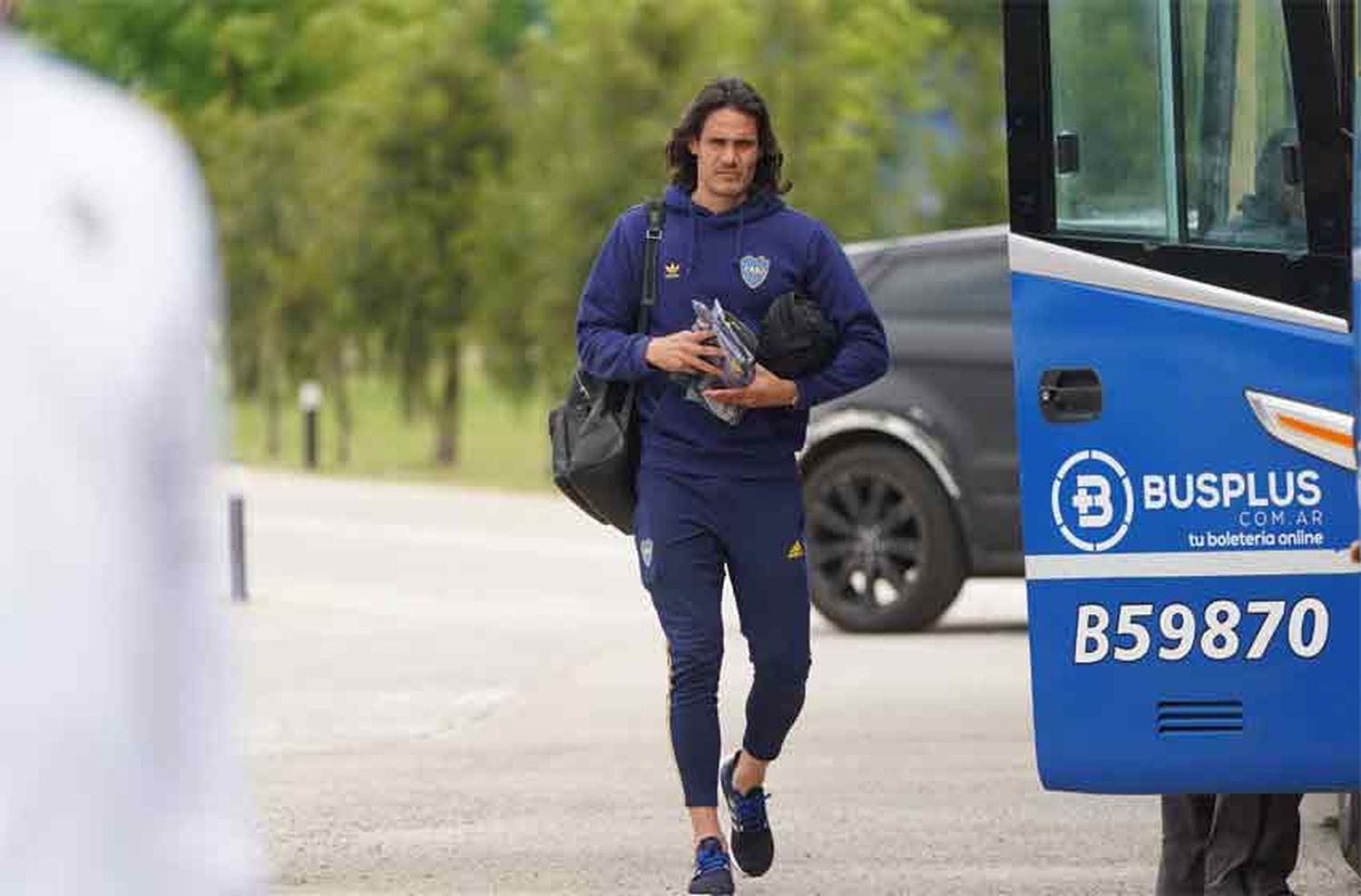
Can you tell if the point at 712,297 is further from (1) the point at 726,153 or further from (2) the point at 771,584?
(2) the point at 771,584

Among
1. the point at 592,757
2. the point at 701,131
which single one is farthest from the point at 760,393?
the point at 592,757

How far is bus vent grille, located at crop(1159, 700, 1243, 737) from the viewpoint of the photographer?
698cm

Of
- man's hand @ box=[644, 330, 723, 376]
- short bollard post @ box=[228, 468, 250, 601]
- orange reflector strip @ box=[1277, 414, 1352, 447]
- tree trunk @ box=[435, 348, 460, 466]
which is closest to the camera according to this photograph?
orange reflector strip @ box=[1277, 414, 1352, 447]

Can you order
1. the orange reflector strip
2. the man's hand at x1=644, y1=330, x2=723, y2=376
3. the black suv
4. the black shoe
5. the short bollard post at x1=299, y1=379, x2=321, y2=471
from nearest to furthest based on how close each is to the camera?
the orange reflector strip
the man's hand at x1=644, y1=330, x2=723, y2=376
the black shoe
the black suv
the short bollard post at x1=299, y1=379, x2=321, y2=471

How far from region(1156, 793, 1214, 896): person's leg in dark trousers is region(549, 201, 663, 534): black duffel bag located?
1471 mm

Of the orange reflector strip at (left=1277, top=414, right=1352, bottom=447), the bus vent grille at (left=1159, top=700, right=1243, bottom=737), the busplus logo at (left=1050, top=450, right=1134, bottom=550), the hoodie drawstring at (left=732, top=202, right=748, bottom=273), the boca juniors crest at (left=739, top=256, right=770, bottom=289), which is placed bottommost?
the bus vent grille at (left=1159, top=700, right=1243, bottom=737)

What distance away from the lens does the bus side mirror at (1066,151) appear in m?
7.06

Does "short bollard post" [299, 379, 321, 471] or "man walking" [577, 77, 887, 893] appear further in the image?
"short bollard post" [299, 379, 321, 471]

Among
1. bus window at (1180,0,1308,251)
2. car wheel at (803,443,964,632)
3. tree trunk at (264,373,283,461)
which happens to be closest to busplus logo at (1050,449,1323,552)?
bus window at (1180,0,1308,251)

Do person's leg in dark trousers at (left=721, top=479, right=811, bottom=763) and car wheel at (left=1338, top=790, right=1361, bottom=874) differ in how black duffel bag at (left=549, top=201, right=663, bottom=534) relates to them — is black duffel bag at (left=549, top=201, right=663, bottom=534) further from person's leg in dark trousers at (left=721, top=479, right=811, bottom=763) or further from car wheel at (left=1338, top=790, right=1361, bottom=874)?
car wheel at (left=1338, top=790, right=1361, bottom=874)

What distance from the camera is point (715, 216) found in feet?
26.5

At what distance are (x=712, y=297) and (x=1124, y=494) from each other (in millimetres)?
1385

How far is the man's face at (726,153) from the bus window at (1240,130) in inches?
51.0

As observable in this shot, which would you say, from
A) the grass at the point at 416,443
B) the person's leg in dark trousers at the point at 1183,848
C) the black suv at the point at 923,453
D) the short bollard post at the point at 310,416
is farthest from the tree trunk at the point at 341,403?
the person's leg in dark trousers at the point at 1183,848
